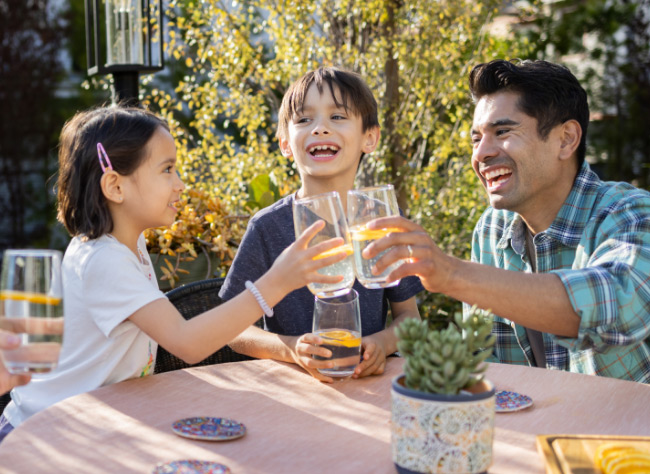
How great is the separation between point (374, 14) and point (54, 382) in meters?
3.50

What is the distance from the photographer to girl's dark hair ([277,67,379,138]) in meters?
2.65

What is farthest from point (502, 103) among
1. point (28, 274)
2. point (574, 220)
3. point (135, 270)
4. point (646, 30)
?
point (646, 30)

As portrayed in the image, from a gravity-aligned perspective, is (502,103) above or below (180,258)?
above

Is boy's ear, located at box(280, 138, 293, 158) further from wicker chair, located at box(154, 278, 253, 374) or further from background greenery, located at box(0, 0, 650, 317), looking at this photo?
background greenery, located at box(0, 0, 650, 317)

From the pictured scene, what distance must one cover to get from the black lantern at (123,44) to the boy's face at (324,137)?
200 cm

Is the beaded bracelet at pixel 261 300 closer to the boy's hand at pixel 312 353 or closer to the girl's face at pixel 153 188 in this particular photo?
the boy's hand at pixel 312 353

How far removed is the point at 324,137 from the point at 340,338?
89 cm

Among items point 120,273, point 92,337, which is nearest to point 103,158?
point 120,273

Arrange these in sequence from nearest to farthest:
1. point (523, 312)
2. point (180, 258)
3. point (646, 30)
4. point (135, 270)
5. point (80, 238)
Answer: point (523, 312) < point (135, 270) < point (80, 238) < point (180, 258) < point (646, 30)

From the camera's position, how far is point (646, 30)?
9812mm

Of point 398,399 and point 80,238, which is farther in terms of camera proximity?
point 80,238

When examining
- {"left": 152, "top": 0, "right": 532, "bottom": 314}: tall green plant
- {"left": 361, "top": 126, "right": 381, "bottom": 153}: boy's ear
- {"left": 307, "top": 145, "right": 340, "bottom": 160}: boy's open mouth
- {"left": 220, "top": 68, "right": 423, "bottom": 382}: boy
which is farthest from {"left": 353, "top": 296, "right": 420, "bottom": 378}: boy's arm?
{"left": 152, "top": 0, "right": 532, "bottom": 314}: tall green plant

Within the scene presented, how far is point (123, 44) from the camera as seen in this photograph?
4.36 meters

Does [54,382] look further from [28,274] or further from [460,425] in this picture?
[460,425]
